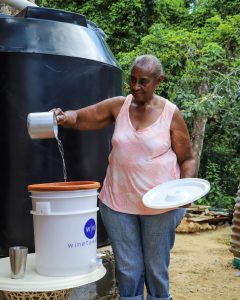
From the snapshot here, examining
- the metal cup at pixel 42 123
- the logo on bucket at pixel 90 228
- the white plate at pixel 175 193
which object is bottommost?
the logo on bucket at pixel 90 228

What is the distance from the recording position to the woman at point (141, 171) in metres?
2.17

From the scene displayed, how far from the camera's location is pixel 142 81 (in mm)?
2168

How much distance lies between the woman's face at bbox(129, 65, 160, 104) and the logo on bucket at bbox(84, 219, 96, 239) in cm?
63

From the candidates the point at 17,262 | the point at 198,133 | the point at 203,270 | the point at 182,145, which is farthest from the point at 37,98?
the point at 198,133

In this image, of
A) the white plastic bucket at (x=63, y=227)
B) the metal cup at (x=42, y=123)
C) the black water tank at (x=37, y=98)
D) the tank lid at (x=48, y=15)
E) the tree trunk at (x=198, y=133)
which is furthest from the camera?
the tree trunk at (x=198, y=133)

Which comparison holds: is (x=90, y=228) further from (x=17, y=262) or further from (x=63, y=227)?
(x=17, y=262)

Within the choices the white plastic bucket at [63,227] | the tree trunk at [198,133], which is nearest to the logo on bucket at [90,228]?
the white plastic bucket at [63,227]

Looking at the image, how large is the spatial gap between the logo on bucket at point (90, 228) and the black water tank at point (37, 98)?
71 centimetres

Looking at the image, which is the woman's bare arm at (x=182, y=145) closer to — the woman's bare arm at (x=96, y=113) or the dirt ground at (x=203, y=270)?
the woman's bare arm at (x=96, y=113)

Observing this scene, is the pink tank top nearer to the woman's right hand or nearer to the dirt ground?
the woman's right hand

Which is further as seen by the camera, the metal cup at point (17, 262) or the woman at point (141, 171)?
the woman at point (141, 171)

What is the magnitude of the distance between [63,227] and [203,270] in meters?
3.22

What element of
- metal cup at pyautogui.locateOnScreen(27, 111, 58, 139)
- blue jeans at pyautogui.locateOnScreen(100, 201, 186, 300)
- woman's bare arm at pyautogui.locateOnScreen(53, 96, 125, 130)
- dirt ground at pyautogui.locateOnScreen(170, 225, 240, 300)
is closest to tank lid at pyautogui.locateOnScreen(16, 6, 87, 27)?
woman's bare arm at pyautogui.locateOnScreen(53, 96, 125, 130)

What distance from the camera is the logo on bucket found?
202cm
